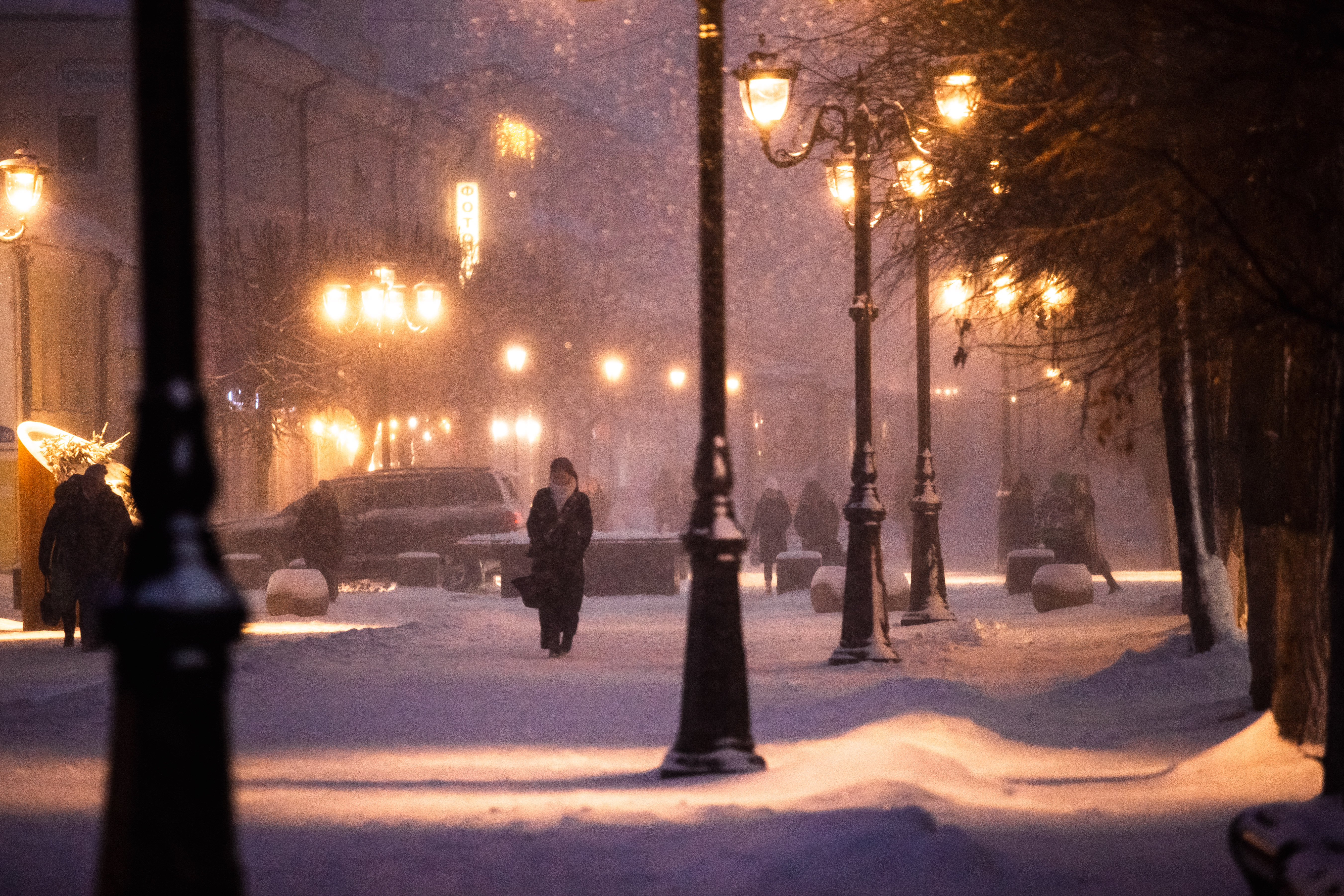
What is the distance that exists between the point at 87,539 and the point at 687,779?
10.1m

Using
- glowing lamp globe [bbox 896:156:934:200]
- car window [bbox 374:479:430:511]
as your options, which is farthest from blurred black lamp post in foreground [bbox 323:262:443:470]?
glowing lamp globe [bbox 896:156:934:200]

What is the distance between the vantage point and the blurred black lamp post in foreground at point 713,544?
845 centimetres

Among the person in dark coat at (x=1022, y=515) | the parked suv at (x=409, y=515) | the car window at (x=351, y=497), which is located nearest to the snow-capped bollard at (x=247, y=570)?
the parked suv at (x=409, y=515)

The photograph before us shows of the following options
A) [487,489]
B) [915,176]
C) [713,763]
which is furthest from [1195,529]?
[487,489]

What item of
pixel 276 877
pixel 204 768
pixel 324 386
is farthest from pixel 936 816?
pixel 324 386

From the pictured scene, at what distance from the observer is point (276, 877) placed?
6.16 metres

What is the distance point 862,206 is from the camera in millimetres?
14508

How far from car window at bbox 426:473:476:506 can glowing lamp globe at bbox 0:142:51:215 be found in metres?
9.18

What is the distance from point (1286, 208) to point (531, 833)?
473cm

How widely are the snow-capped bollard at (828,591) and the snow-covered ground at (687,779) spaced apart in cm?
393

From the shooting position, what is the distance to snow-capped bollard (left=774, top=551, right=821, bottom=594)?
25641mm

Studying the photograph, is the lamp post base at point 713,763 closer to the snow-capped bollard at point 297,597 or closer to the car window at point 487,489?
the snow-capped bollard at point 297,597

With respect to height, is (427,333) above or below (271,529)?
above

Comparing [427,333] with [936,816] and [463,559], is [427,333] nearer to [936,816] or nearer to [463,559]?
[463,559]
